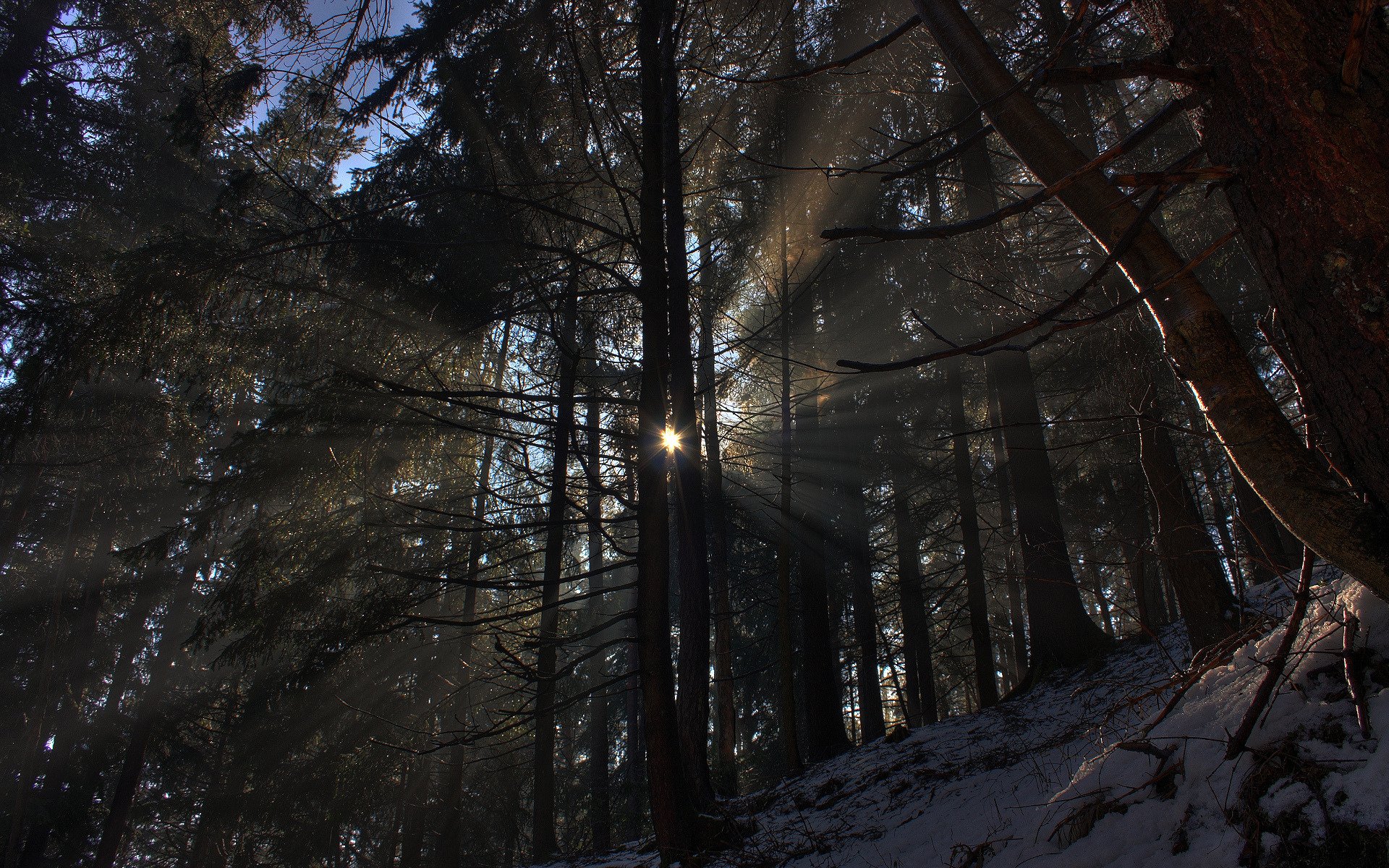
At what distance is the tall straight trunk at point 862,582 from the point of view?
41.8 ft

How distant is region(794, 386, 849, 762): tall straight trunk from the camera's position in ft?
34.8

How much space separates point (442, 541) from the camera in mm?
12414

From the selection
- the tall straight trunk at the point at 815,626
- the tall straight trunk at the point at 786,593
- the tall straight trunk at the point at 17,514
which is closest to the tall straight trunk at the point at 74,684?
the tall straight trunk at the point at 17,514

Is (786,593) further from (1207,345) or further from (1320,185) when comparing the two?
(1320,185)

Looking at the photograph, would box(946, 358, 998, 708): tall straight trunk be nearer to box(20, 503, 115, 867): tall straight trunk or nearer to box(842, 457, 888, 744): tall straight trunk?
box(842, 457, 888, 744): tall straight trunk

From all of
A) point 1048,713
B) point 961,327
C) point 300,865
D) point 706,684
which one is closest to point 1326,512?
point 706,684

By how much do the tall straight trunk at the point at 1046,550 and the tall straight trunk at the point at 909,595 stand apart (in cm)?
411

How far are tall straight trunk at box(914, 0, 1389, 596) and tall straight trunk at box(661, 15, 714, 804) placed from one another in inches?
106

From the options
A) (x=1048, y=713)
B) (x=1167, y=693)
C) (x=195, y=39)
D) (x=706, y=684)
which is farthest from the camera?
(x=1048, y=713)

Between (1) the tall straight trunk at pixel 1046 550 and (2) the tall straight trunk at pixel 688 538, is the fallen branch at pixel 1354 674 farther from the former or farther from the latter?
(1) the tall straight trunk at pixel 1046 550

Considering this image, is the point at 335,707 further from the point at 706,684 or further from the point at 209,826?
the point at 706,684

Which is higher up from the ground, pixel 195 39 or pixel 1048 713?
pixel 195 39

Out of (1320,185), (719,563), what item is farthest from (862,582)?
(1320,185)

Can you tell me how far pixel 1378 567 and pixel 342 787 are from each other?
49.4 feet
